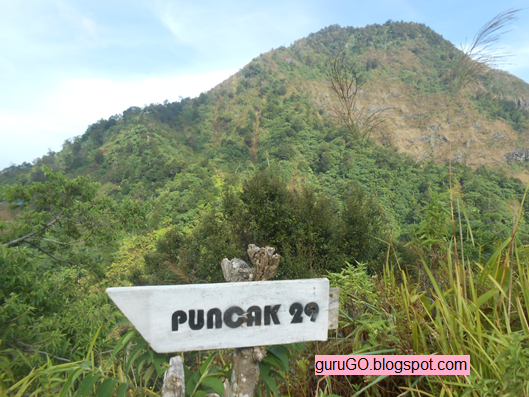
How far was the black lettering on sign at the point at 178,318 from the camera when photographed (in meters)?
1.03

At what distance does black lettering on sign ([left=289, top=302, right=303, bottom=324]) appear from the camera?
1.08m

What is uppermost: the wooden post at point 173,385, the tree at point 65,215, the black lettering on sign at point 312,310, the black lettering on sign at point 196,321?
the black lettering on sign at point 196,321

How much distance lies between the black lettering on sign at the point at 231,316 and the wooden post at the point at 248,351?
4.9 inches

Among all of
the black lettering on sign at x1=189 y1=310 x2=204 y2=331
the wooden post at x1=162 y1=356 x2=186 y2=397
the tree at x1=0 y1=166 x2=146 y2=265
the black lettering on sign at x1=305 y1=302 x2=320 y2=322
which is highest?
the black lettering on sign at x1=189 y1=310 x2=204 y2=331

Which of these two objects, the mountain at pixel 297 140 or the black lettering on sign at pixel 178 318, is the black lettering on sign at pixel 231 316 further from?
the mountain at pixel 297 140

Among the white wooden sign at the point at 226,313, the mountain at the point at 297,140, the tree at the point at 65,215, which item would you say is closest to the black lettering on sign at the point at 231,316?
the white wooden sign at the point at 226,313

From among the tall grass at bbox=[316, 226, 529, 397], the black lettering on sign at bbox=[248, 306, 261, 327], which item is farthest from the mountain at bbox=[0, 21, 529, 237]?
the black lettering on sign at bbox=[248, 306, 261, 327]

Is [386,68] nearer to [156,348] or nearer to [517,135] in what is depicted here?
[517,135]

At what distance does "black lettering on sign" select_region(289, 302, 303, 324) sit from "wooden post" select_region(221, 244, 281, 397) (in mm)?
142

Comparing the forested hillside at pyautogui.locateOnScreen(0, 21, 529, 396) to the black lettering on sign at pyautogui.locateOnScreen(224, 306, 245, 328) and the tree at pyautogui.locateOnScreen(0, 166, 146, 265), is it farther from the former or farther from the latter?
the black lettering on sign at pyautogui.locateOnScreen(224, 306, 245, 328)

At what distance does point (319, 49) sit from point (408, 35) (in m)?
19.7

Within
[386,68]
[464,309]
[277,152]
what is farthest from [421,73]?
[464,309]

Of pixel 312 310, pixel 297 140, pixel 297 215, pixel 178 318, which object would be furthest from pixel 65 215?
pixel 297 140

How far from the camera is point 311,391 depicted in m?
1.35
